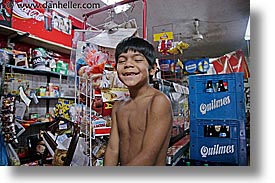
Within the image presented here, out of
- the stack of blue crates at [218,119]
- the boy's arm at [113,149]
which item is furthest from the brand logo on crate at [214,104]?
the boy's arm at [113,149]

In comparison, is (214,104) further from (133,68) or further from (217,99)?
(133,68)

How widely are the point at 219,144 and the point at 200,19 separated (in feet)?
2.23

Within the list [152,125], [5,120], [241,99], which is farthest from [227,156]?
[5,120]

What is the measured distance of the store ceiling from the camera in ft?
5.74

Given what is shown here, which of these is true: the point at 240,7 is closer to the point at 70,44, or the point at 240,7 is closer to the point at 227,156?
the point at 227,156

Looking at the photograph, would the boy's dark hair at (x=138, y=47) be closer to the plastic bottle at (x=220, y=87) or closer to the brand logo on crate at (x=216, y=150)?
the plastic bottle at (x=220, y=87)

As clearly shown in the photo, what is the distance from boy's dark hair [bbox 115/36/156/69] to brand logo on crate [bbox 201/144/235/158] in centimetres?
54

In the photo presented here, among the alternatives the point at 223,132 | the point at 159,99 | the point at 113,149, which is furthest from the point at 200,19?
the point at 113,149

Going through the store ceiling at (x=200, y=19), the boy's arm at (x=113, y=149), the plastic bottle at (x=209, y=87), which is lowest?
the boy's arm at (x=113, y=149)

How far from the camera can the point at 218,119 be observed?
176cm

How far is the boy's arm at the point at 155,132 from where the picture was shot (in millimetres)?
1714

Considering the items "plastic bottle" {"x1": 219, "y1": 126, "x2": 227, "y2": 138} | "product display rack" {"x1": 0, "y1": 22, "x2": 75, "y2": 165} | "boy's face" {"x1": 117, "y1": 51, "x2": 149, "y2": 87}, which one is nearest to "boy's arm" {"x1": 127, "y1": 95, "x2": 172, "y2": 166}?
"boy's face" {"x1": 117, "y1": 51, "x2": 149, "y2": 87}

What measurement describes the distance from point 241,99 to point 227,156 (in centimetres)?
31

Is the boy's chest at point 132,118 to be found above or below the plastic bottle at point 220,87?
below
